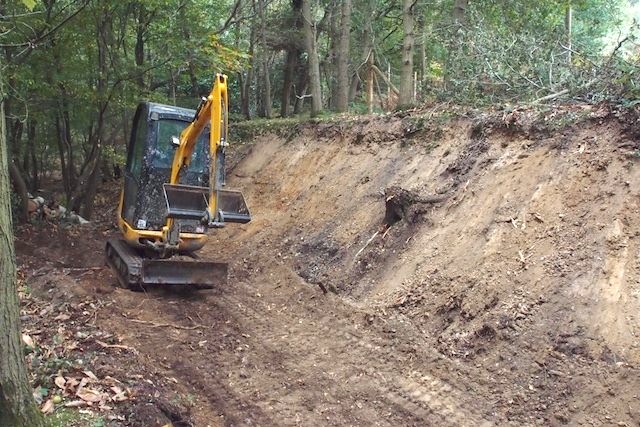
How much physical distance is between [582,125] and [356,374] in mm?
4093

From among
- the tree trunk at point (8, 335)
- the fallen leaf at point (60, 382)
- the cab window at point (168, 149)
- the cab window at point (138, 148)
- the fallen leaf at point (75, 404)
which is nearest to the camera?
the tree trunk at point (8, 335)

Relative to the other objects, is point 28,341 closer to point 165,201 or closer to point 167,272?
point 165,201

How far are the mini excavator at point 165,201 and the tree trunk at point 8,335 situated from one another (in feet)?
12.0

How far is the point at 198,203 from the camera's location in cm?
707

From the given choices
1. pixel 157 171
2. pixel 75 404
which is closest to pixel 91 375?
pixel 75 404

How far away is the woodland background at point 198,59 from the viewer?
9031 mm

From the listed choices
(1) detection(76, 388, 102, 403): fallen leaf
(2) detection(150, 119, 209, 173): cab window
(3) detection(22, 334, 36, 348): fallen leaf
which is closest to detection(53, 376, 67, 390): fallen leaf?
(1) detection(76, 388, 102, 403): fallen leaf

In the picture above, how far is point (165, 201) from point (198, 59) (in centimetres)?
584

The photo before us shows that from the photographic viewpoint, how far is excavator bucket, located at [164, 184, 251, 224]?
675 centimetres

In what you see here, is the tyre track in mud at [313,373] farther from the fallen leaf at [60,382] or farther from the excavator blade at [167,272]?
the fallen leaf at [60,382]

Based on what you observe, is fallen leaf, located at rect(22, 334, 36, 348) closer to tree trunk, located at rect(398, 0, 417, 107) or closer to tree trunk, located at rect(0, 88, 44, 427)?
tree trunk, located at rect(0, 88, 44, 427)

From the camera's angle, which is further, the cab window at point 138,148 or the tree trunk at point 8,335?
the cab window at point 138,148

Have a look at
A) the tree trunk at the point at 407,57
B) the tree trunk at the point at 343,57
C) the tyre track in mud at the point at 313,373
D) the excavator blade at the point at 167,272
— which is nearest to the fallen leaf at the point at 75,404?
the tyre track in mud at the point at 313,373

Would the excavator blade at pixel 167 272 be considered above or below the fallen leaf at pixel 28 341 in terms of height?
below
